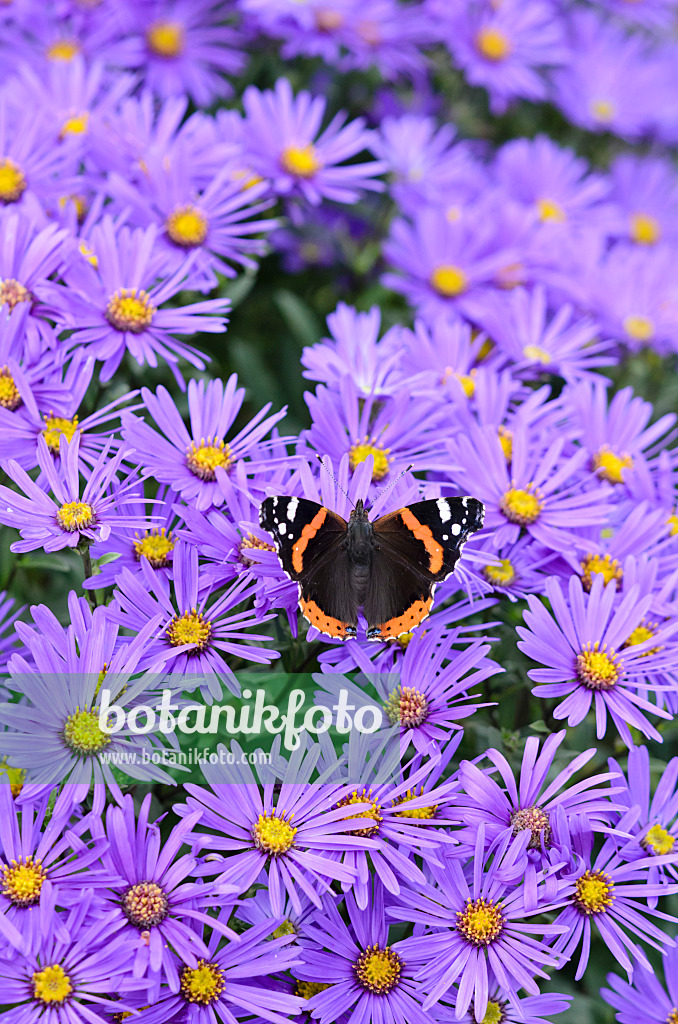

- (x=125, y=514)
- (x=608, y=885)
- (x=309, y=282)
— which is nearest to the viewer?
(x=608, y=885)

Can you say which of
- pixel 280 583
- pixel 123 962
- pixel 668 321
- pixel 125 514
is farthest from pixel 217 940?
pixel 668 321

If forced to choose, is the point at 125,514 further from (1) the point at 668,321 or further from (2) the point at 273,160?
(1) the point at 668,321

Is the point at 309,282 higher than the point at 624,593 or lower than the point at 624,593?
higher

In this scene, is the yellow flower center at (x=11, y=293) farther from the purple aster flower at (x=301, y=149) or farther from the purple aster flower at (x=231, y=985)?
the purple aster flower at (x=231, y=985)

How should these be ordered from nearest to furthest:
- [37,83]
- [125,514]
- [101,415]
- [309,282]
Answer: [125,514]
[101,415]
[37,83]
[309,282]

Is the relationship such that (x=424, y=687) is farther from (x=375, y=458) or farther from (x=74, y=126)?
(x=74, y=126)

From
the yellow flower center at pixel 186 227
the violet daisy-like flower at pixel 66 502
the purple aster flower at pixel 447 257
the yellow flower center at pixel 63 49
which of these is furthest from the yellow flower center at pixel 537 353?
the yellow flower center at pixel 63 49

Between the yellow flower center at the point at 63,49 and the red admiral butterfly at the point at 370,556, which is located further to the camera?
the yellow flower center at the point at 63,49
